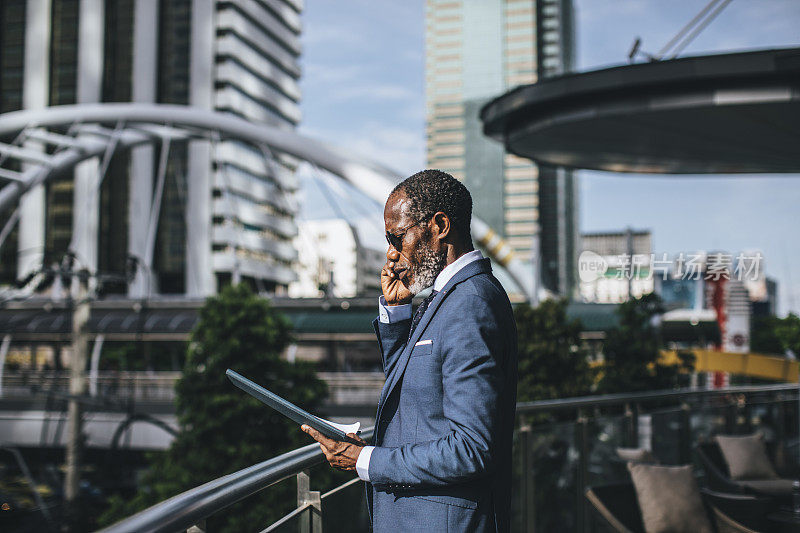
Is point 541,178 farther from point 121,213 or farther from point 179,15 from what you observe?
point 121,213

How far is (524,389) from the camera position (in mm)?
14086

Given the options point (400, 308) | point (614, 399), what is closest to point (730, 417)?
point (614, 399)

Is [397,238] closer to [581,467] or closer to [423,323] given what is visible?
[423,323]

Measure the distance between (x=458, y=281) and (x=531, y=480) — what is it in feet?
13.1

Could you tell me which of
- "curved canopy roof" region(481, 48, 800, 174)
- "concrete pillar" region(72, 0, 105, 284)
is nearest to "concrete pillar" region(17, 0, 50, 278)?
"concrete pillar" region(72, 0, 105, 284)

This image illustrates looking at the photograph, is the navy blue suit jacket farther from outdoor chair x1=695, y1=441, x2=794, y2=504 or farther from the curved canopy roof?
outdoor chair x1=695, y1=441, x2=794, y2=504

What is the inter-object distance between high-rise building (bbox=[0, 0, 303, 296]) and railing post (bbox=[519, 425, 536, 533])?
5524 centimetres

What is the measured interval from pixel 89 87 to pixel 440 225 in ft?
244

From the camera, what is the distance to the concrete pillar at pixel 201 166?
74.8 m

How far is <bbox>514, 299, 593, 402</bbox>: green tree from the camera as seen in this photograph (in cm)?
1417

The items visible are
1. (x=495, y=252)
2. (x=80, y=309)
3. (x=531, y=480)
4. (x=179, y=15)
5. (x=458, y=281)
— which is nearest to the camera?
(x=458, y=281)

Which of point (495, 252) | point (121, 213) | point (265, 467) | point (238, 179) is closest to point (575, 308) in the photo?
point (495, 252)

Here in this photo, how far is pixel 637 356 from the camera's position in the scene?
14.8m

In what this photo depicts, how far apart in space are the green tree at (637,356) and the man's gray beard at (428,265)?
13.2 metres
